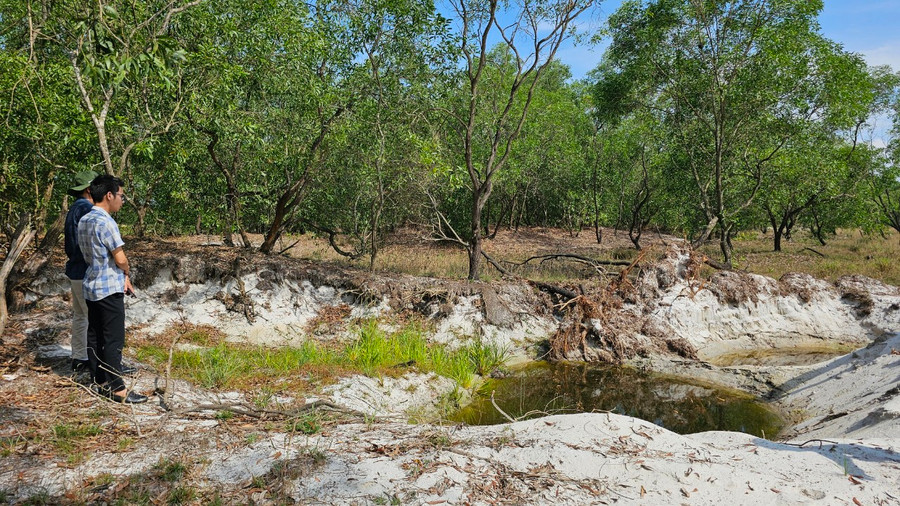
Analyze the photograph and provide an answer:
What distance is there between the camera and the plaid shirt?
16.7ft

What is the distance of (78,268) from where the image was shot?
17.8ft

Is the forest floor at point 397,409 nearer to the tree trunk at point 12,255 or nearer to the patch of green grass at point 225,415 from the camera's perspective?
the patch of green grass at point 225,415

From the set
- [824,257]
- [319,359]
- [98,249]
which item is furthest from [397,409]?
[824,257]

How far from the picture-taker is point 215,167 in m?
11.3

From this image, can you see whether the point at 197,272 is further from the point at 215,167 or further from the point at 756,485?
the point at 756,485

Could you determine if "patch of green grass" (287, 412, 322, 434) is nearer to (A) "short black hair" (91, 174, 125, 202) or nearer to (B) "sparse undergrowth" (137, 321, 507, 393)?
(B) "sparse undergrowth" (137, 321, 507, 393)

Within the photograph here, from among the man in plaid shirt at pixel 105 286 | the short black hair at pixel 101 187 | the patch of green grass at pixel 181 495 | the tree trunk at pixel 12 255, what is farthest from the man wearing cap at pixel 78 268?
the patch of green grass at pixel 181 495

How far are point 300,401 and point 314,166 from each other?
23.1 feet

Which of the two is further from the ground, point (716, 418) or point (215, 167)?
point (215, 167)

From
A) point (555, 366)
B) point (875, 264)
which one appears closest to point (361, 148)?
point (555, 366)

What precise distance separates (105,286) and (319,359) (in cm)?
341

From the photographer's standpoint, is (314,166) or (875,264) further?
(875,264)

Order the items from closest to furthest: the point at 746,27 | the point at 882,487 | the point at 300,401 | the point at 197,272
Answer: the point at 882,487, the point at 300,401, the point at 197,272, the point at 746,27

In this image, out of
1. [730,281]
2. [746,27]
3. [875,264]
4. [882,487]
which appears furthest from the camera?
[875,264]
